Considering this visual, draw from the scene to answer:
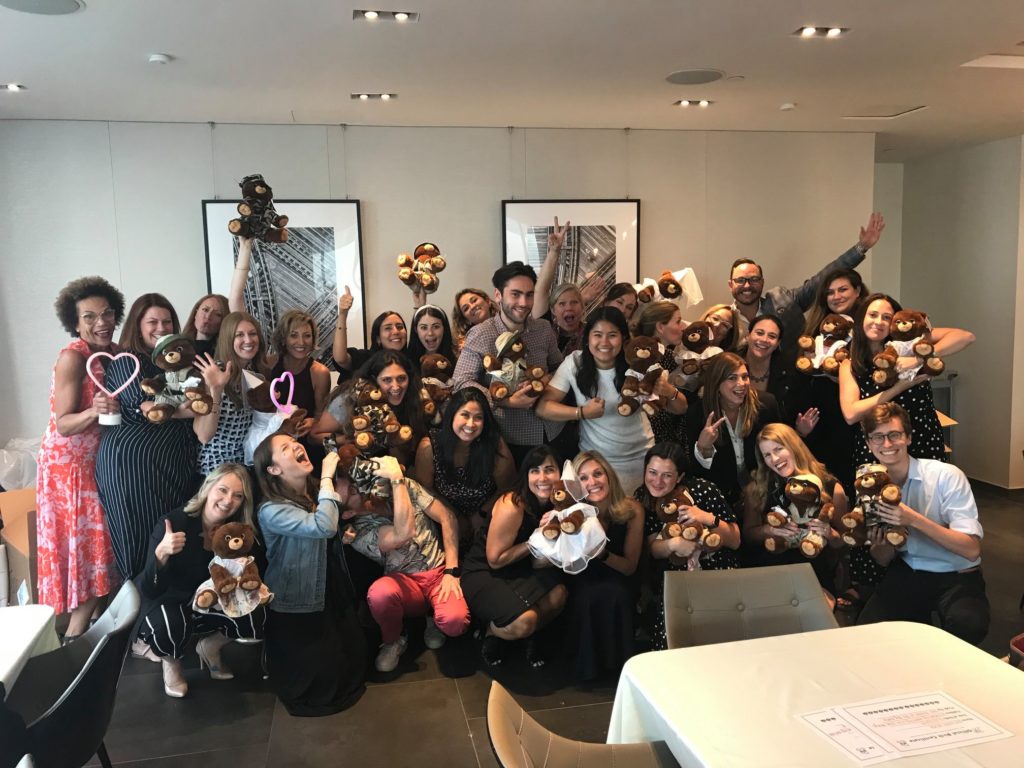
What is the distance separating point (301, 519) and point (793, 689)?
198cm

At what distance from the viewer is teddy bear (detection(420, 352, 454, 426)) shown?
11.5ft

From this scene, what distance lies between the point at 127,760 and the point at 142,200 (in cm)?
350

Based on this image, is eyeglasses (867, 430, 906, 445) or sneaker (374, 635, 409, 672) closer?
eyeglasses (867, 430, 906, 445)

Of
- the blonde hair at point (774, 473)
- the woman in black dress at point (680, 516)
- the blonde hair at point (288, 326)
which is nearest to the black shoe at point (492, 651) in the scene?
the woman in black dress at point (680, 516)

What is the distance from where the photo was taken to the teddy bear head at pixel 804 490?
2843 millimetres

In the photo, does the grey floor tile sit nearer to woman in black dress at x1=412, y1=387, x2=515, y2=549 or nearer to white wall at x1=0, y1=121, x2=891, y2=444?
woman in black dress at x1=412, y1=387, x2=515, y2=549

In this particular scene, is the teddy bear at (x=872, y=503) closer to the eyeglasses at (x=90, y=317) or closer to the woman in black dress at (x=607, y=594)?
the woman in black dress at (x=607, y=594)

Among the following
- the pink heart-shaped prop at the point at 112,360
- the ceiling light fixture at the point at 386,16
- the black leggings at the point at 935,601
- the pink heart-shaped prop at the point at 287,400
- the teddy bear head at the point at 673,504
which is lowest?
the black leggings at the point at 935,601

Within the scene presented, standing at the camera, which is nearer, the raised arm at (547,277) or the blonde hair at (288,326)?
the blonde hair at (288,326)

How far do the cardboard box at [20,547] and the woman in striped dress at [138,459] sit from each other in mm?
675

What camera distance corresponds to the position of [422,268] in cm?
445

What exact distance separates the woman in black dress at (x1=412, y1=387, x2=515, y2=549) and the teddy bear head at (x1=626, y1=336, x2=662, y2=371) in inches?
26.8

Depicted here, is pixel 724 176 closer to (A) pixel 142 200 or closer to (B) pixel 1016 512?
(B) pixel 1016 512

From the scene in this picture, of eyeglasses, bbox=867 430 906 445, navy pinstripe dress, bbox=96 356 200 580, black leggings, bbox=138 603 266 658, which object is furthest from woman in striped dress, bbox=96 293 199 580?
eyeglasses, bbox=867 430 906 445
